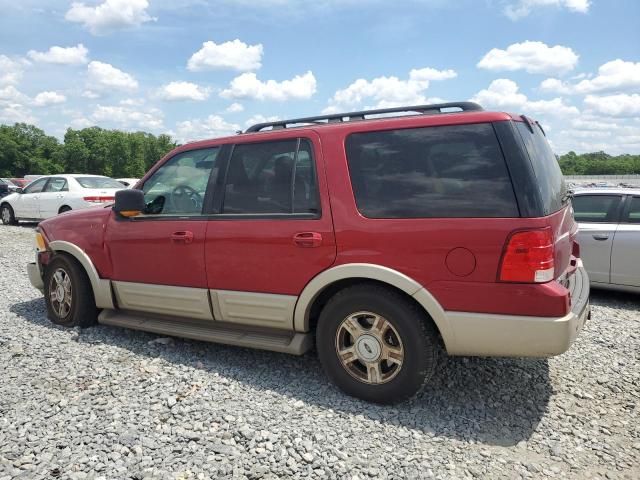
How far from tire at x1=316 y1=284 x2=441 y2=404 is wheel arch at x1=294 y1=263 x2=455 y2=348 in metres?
0.09

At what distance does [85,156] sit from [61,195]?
101 meters

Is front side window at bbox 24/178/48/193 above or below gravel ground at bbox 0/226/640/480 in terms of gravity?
above

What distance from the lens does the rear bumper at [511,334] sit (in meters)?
2.93

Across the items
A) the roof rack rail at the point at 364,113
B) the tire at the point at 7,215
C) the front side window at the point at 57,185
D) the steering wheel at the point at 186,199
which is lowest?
the tire at the point at 7,215

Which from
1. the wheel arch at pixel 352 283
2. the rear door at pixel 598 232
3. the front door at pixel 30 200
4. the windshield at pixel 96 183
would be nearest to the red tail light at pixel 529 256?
the wheel arch at pixel 352 283

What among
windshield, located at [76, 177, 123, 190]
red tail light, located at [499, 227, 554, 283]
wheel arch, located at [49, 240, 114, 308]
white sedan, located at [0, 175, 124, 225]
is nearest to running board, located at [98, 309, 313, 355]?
wheel arch, located at [49, 240, 114, 308]

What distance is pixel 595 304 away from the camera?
6.20m

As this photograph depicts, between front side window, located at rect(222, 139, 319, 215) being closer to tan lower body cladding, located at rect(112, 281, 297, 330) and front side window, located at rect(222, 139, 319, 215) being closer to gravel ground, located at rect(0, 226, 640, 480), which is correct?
tan lower body cladding, located at rect(112, 281, 297, 330)

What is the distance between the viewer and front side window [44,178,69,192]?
13984 millimetres

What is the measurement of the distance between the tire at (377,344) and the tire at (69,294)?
8.65ft

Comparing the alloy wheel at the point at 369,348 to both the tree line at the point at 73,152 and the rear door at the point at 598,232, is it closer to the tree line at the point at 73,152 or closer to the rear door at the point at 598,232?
the rear door at the point at 598,232

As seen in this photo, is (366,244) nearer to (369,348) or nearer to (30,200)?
(369,348)

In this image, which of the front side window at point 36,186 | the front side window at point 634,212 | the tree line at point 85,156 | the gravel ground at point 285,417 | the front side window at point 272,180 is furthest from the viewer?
the tree line at point 85,156

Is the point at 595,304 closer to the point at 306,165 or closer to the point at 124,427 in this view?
the point at 306,165
